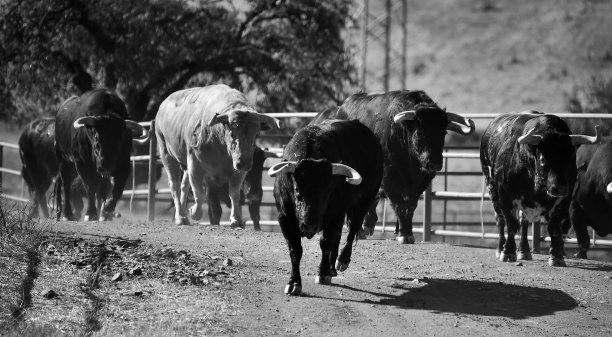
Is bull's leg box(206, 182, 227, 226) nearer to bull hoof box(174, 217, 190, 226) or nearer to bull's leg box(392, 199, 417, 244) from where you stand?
bull hoof box(174, 217, 190, 226)

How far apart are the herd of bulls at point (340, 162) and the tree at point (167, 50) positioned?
6.04 m

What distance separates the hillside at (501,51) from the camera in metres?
60.8

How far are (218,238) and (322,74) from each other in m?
13.7

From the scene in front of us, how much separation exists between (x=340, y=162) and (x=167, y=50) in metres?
15.7

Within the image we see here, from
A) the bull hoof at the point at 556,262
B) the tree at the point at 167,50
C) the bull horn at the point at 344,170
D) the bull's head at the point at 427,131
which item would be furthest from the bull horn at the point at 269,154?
the tree at the point at 167,50

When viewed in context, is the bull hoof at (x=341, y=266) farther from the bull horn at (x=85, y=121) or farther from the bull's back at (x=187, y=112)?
the bull horn at (x=85, y=121)

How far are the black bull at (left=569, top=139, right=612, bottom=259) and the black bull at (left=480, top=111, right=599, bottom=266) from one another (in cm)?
133

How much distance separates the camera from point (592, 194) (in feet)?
43.6

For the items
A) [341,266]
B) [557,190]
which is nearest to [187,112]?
[341,266]

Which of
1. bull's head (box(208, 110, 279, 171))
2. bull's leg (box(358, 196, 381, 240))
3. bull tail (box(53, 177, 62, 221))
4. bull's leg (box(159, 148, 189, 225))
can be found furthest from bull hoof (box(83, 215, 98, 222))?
bull's leg (box(358, 196, 381, 240))

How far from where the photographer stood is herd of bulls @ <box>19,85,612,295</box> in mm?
9672

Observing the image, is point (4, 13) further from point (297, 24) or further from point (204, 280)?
point (204, 280)

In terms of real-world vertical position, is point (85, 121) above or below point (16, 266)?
above

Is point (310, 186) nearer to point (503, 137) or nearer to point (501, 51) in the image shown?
point (503, 137)
